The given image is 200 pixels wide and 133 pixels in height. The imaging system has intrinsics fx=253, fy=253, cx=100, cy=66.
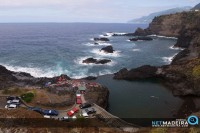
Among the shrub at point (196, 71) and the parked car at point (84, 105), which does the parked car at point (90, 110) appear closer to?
the parked car at point (84, 105)

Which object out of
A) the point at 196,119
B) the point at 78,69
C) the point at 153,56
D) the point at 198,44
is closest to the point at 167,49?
the point at 153,56

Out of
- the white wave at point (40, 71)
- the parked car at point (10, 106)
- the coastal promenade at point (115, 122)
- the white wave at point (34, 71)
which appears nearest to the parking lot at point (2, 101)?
the parked car at point (10, 106)

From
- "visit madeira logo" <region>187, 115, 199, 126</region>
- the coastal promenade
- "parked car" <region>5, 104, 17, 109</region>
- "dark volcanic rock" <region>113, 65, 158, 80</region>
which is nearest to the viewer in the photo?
"visit madeira logo" <region>187, 115, 199, 126</region>

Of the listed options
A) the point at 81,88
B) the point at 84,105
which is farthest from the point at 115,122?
the point at 81,88

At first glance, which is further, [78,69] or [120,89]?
[78,69]

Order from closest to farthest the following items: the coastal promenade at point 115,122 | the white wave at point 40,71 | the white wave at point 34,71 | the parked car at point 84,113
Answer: the coastal promenade at point 115,122, the parked car at point 84,113, the white wave at point 34,71, the white wave at point 40,71

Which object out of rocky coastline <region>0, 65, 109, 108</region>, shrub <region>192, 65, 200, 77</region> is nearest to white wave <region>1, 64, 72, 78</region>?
rocky coastline <region>0, 65, 109, 108</region>

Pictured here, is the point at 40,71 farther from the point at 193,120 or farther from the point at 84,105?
the point at 193,120

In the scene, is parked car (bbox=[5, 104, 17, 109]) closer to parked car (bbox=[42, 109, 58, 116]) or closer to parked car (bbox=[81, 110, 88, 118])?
parked car (bbox=[42, 109, 58, 116])

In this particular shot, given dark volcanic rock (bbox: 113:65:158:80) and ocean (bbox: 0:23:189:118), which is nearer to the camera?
ocean (bbox: 0:23:189:118)

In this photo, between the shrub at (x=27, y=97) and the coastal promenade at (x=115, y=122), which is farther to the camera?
the shrub at (x=27, y=97)

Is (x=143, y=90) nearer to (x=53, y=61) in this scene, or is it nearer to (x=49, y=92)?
(x=49, y=92)
